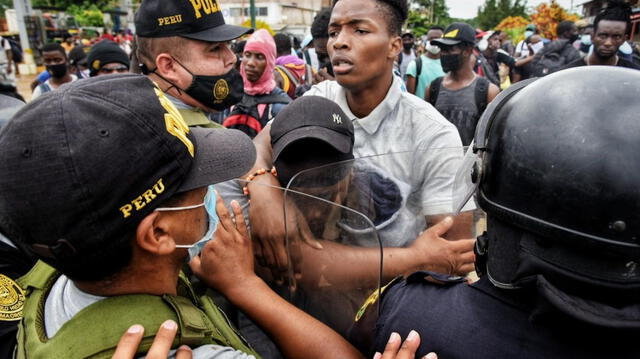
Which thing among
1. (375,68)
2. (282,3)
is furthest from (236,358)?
(282,3)

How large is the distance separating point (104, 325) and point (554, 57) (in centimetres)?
923

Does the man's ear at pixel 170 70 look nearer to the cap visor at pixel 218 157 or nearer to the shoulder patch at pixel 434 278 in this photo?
the cap visor at pixel 218 157

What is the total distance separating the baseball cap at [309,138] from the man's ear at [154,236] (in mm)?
621

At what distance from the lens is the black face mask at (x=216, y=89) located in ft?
8.10

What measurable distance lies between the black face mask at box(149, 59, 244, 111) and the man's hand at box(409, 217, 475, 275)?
161 centimetres

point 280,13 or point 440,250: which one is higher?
point 280,13

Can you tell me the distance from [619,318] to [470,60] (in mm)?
4820

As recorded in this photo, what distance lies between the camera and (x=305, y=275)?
1.47m

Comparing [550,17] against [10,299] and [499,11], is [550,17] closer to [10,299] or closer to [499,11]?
[10,299]

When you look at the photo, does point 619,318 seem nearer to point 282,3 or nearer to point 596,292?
point 596,292

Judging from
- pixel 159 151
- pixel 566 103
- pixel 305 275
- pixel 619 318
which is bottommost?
pixel 305 275

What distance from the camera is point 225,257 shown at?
55.9 inches

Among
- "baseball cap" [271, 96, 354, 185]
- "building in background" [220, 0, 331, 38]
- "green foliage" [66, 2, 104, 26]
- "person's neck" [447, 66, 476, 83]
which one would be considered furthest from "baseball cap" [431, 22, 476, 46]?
"building in background" [220, 0, 331, 38]

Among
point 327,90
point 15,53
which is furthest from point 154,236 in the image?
point 15,53
